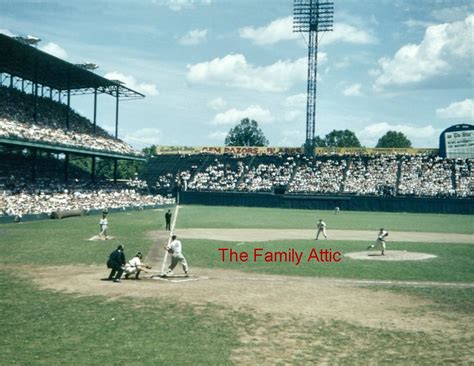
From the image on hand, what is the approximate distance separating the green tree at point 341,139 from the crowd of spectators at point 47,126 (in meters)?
91.3

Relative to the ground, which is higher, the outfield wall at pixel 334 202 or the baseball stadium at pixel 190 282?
the outfield wall at pixel 334 202

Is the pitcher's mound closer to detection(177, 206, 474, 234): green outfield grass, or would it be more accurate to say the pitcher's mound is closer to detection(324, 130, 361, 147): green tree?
detection(177, 206, 474, 234): green outfield grass

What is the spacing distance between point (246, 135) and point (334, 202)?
87.4 metres

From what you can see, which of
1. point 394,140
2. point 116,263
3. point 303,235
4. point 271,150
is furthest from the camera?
point 394,140

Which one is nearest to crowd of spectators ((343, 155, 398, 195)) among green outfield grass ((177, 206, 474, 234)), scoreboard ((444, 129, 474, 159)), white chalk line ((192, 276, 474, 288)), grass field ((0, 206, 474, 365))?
scoreboard ((444, 129, 474, 159))

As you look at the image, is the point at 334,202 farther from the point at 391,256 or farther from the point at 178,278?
the point at 178,278

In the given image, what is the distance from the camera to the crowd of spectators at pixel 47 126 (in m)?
46.9

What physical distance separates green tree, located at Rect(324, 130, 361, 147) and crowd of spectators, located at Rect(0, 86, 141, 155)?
9128cm

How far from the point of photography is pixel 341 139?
488ft

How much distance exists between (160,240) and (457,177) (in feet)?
176

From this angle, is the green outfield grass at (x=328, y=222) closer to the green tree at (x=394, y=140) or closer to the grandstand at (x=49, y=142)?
the grandstand at (x=49, y=142)

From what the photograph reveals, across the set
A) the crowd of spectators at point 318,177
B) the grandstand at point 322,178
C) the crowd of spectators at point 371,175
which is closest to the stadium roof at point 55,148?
the grandstand at point 322,178

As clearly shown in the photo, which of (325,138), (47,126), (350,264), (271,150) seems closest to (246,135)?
(325,138)

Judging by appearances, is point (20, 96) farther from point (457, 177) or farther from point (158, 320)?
point (457, 177)
